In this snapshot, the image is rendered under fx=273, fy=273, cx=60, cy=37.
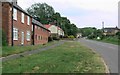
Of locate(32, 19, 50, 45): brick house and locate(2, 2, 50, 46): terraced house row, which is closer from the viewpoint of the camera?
locate(2, 2, 50, 46): terraced house row

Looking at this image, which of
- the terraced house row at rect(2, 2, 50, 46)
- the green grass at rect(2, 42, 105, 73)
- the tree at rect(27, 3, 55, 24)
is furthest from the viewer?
the tree at rect(27, 3, 55, 24)

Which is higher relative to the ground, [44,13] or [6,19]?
[44,13]

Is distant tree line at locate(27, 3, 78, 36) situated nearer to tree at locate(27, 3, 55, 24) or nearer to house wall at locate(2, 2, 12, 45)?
tree at locate(27, 3, 55, 24)

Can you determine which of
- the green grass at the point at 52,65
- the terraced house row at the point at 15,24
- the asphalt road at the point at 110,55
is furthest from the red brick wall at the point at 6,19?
the green grass at the point at 52,65

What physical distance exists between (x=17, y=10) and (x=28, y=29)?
963cm

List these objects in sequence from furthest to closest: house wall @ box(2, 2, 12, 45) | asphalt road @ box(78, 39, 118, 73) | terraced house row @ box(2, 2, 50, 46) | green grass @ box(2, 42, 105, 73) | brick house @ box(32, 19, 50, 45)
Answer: brick house @ box(32, 19, 50, 45)
terraced house row @ box(2, 2, 50, 46)
house wall @ box(2, 2, 12, 45)
asphalt road @ box(78, 39, 118, 73)
green grass @ box(2, 42, 105, 73)

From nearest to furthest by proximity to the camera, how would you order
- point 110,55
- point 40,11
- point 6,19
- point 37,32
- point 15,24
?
1. point 110,55
2. point 6,19
3. point 15,24
4. point 37,32
5. point 40,11

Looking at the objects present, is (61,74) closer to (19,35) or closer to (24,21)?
(19,35)

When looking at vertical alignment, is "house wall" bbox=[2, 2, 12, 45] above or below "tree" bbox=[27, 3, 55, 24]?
below

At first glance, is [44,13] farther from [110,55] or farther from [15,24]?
[110,55]

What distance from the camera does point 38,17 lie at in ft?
438

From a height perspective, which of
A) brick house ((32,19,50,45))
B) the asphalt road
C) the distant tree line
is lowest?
the asphalt road

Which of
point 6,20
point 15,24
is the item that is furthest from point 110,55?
point 15,24

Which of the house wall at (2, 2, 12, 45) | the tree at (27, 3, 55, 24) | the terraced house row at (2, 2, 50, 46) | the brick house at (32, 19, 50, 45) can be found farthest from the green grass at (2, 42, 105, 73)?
the tree at (27, 3, 55, 24)
